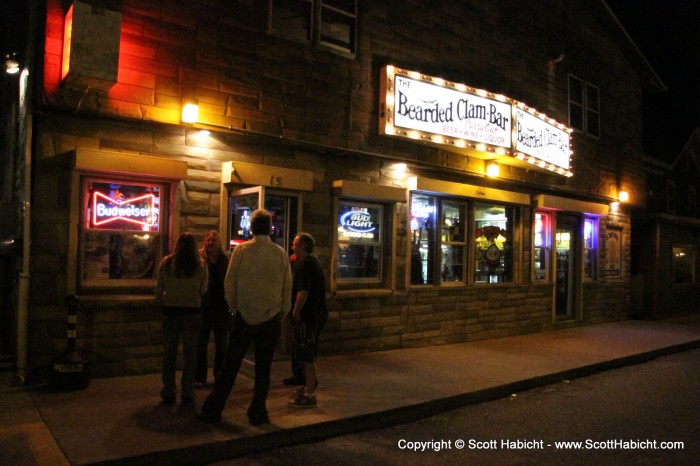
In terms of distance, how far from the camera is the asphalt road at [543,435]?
210 inches

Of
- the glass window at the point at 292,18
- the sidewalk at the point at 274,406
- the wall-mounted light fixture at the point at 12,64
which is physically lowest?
the sidewalk at the point at 274,406

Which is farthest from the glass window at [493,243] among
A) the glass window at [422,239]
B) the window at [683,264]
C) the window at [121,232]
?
the window at [683,264]

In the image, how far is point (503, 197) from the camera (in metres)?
12.1

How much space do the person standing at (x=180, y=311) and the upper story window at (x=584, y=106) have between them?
11622 mm

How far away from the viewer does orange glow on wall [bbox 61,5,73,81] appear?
661 centimetres

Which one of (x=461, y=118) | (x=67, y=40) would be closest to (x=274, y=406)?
(x=67, y=40)

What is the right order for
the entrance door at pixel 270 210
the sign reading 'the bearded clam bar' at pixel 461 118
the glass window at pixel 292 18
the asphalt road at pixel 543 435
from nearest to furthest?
the asphalt road at pixel 543 435
the entrance door at pixel 270 210
the glass window at pixel 292 18
the sign reading 'the bearded clam bar' at pixel 461 118

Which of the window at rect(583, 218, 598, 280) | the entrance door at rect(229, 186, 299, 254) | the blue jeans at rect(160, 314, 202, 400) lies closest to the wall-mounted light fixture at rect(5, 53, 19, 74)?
the entrance door at rect(229, 186, 299, 254)

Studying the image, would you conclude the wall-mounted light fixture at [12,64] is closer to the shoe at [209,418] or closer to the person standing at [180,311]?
the person standing at [180,311]

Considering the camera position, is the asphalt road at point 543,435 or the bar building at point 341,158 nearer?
the asphalt road at point 543,435

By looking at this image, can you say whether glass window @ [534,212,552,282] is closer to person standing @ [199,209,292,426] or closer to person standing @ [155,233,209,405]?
person standing @ [199,209,292,426]

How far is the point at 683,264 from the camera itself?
1905 centimetres

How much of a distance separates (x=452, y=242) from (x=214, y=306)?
18.8 feet

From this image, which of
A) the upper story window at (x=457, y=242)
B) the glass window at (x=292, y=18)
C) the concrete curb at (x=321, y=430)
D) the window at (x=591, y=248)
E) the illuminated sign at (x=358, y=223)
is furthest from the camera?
the window at (x=591, y=248)
